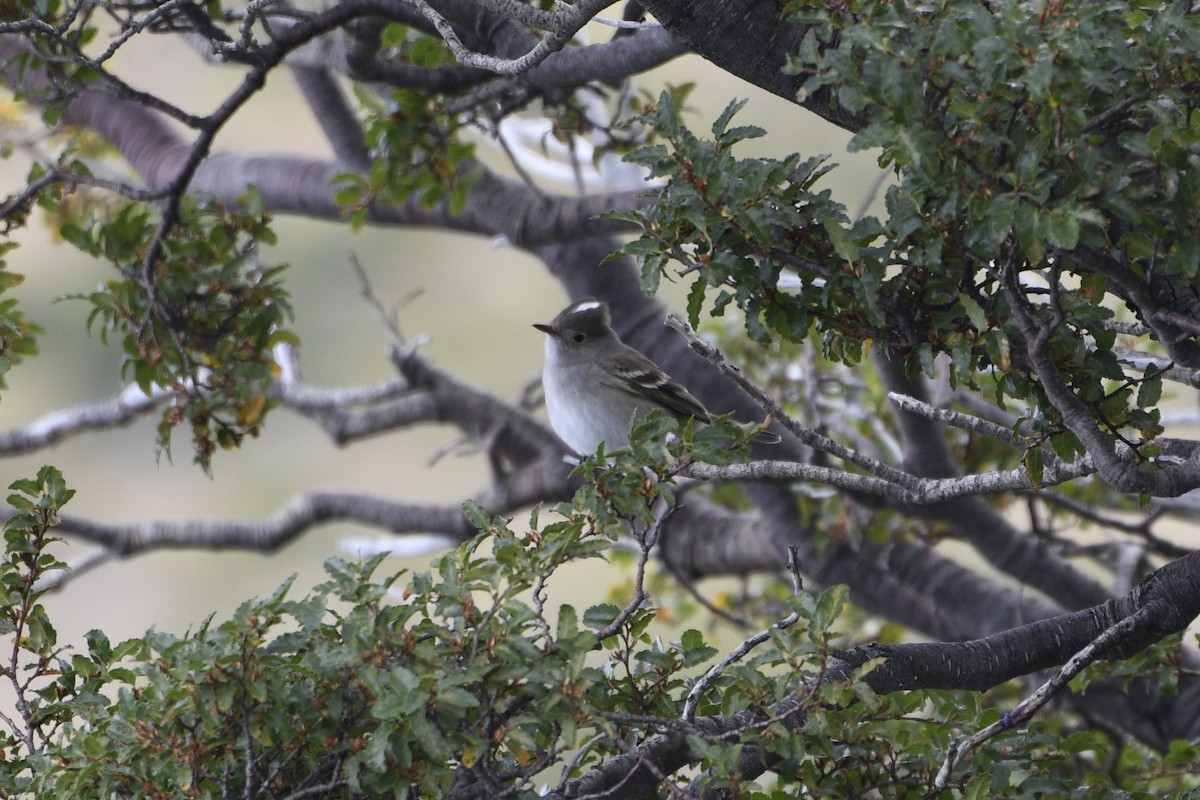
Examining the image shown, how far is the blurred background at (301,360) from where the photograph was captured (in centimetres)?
1072

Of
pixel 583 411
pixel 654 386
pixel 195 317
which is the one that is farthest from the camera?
pixel 583 411

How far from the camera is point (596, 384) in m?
4.86

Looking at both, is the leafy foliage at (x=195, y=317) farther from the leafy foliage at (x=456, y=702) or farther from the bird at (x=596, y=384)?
the bird at (x=596, y=384)

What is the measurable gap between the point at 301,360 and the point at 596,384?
6302 millimetres

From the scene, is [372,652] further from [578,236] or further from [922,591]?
[922,591]

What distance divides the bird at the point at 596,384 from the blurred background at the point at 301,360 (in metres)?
5.22

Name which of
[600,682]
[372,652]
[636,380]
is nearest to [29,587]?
[372,652]

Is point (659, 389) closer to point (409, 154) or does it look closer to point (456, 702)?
point (409, 154)

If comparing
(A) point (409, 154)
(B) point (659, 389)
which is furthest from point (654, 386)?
(A) point (409, 154)

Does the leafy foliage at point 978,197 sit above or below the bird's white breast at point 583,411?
below

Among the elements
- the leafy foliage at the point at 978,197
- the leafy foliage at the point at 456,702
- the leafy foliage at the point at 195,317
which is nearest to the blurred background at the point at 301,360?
the leafy foliage at the point at 195,317

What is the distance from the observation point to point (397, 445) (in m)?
12.7

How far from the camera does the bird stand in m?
4.72

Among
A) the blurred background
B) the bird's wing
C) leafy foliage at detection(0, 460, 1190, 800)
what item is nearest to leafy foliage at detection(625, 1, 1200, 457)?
leafy foliage at detection(0, 460, 1190, 800)
